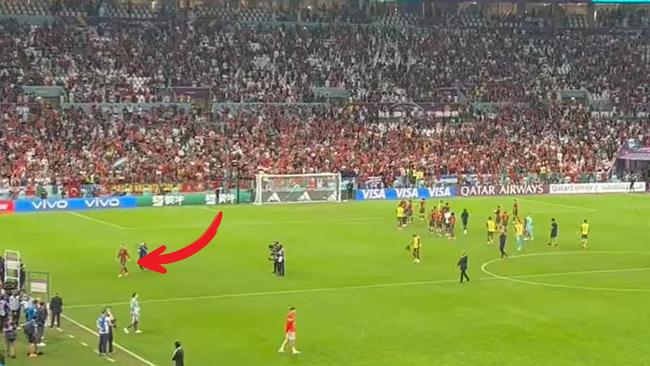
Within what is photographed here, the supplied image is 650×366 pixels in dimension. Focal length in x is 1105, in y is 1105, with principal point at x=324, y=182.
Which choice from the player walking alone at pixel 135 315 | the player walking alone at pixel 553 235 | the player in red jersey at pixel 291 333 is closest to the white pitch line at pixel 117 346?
the player walking alone at pixel 135 315

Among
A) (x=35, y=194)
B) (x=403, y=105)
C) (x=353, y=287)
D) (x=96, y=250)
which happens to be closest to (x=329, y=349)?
(x=353, y=287)

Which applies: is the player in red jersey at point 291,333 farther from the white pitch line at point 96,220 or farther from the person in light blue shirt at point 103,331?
the white pitch line at point 96,220

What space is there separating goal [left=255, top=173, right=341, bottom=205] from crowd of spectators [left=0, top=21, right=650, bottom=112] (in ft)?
49.3

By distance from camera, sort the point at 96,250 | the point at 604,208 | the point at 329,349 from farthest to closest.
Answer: the point at 604,208 < the point at 96,250 < the point at 329,349

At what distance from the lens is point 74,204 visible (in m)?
68.4

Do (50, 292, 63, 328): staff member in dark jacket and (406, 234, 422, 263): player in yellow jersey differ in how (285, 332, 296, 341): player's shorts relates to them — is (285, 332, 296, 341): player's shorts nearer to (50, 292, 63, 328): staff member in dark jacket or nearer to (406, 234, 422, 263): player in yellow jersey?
(50, 292, 63, 328): staff member in dark jacket

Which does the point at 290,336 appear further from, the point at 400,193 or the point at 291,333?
the point at 400,193

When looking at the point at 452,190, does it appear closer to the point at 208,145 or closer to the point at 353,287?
the point at 208,145

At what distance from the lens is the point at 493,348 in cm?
3275

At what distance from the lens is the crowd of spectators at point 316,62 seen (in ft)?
278

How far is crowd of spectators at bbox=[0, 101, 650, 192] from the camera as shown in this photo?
72.8 meters

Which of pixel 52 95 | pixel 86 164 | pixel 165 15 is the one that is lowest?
pixel 86 164

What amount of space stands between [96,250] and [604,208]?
36552 millimetres

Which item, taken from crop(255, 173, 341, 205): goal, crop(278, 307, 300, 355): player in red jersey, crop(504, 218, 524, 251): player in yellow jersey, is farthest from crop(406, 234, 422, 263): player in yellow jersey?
crop(255, 173, 341, 205): goal
